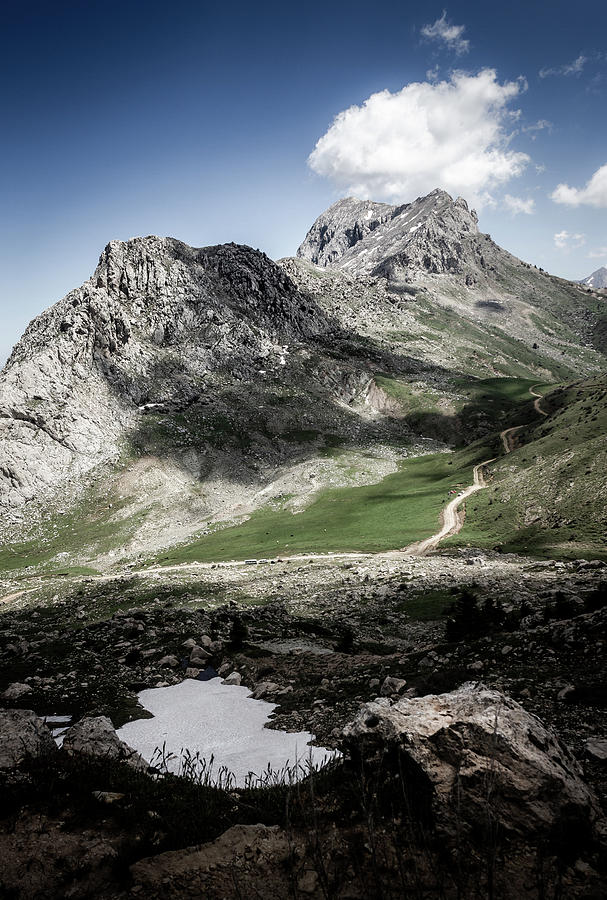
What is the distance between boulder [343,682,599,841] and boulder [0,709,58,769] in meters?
7.59

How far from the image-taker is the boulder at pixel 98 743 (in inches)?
454

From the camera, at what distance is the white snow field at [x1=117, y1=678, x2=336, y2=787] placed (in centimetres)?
1354

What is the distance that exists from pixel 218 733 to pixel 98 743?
18.8 ft

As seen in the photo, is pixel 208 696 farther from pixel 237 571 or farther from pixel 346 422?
pixel 346 422

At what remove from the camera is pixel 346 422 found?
173 metres

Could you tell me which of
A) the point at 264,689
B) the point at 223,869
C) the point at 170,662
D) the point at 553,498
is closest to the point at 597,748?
the point at 223,869

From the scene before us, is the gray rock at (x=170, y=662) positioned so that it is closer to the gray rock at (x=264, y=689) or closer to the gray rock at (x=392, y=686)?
the gray rock at (x=264, y=689)

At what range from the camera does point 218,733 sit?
16312mm

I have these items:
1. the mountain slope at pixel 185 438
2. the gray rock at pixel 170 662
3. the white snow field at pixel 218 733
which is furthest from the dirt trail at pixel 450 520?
the white snow field at pixel 218 733

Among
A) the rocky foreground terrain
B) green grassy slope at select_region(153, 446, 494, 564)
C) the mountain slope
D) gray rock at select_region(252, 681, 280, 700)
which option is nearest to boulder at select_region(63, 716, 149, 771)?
the rocky foreground terrain

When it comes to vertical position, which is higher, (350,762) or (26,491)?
(26,491)

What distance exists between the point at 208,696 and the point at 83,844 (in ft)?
44.2

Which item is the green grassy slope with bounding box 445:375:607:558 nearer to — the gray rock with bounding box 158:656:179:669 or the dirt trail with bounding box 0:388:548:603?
the dirt trail with bounding box 0:388:548:603

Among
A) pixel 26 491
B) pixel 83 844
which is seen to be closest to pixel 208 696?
pixel 83 844
